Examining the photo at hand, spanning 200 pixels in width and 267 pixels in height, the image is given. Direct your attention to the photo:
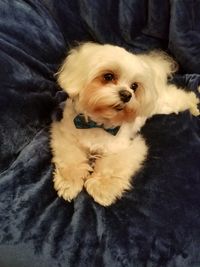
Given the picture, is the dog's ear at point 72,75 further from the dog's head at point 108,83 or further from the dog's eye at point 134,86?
the dog's eye at point 134,86

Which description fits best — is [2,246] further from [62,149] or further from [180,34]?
[180,34]

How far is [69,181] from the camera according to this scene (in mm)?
1514

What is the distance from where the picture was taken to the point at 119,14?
204 cm

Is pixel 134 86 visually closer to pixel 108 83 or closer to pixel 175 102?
pixel 108 83

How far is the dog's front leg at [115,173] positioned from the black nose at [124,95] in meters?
0.26

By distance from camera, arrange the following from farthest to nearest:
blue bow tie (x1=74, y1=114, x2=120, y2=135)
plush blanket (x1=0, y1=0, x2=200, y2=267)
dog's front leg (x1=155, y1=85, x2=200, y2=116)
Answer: dog's front leg (x1=155, y1=85, x2=200, y2=116), blue bow tie (x1=74, y1=114, x2=120, y2=135), plush blanket (x1=0, y1=0, x2=200, y2=267)

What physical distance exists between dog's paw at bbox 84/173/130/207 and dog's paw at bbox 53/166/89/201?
0.10ft

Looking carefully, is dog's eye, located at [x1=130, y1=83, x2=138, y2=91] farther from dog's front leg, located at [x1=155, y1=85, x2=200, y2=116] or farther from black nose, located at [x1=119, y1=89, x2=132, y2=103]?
dog's front leg, located at [x1=155, y1=85, x2=200, y2=116]

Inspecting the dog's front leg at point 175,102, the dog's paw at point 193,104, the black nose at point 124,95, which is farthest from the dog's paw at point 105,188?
the dog's paw at point 193,104

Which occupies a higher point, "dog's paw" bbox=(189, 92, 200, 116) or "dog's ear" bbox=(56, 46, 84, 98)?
"dog's ear" bbox=(56, 46, 84, 98)

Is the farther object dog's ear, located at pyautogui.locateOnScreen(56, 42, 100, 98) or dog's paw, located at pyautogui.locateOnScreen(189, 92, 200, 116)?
dog's paw, located at pyautogui.locateOnScreen(189, 92, 200, 116)

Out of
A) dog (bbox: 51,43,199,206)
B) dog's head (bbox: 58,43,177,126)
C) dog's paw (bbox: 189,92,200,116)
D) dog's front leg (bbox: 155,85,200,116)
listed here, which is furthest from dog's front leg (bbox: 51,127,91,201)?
dog's paw (bbox: 189,92,200,116)

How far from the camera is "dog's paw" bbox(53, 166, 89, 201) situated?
1.49m

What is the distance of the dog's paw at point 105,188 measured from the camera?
4.83 ft
